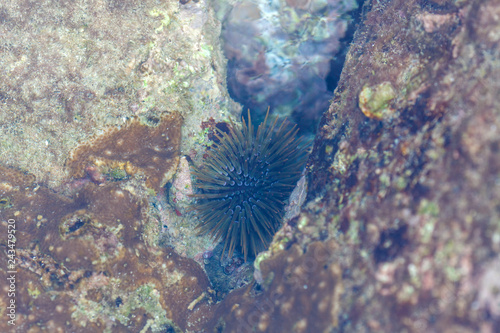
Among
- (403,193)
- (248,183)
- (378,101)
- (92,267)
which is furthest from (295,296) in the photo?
(92,267)

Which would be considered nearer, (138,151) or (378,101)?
(378,101)

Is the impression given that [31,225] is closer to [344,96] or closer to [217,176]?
[217,176]

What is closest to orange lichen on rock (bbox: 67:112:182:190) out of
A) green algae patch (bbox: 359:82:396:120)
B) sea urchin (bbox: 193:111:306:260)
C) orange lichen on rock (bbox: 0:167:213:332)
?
orange lichen on rock (bbox: 0:167:213:332)

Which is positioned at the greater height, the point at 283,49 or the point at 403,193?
the point at 283,49

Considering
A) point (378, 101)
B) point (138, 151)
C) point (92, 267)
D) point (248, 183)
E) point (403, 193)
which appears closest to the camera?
point (403, 193)

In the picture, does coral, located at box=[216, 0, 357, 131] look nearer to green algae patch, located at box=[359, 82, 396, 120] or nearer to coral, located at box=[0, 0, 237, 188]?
coral, located at box=[0, 0, 237, 188]

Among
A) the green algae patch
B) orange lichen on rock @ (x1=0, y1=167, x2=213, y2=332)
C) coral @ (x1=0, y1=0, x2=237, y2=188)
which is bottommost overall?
orange lichen on rock @ (x1=0, y1=167, x2=213, y2=332)

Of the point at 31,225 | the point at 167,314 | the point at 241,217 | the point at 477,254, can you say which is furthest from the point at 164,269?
the point at 477,254

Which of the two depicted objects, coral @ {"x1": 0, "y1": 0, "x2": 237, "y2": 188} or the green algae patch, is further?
coral @ {"x1": 0, "y1": 0, "x2": 237, "y2": 188}

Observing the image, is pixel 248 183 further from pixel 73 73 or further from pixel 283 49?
pixel 73 73
